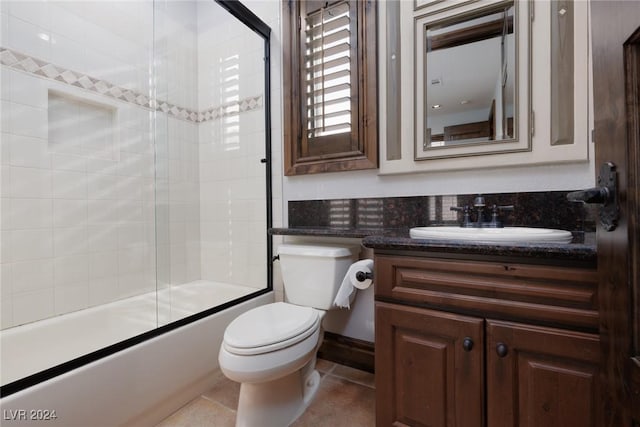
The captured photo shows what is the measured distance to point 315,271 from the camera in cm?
148

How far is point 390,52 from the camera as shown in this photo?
149 cm

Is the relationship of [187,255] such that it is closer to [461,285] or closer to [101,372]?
[101,372]

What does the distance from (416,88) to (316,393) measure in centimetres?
164

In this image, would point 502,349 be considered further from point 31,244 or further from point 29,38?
point 29,38

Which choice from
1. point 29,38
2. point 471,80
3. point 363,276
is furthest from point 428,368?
point 29,38

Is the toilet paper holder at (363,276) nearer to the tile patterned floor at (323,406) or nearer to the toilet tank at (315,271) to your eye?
the toilet tank at (315,271)

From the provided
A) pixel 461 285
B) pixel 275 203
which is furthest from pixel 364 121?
pixel 461 285

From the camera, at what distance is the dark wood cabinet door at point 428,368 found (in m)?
0.84

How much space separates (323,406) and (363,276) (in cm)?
71

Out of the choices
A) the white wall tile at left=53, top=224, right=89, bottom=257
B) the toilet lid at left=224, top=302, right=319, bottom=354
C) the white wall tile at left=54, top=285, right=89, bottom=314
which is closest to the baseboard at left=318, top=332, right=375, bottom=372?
the toilet lid at left=224, top=302, right=319, bottom=354

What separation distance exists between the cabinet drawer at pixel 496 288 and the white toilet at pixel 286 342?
43 cm

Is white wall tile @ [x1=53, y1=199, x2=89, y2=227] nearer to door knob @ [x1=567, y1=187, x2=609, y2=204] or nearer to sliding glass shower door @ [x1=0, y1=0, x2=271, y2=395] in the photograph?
sliding glass shower door @ [x1=0, y1=0, x2=271, y2=395]

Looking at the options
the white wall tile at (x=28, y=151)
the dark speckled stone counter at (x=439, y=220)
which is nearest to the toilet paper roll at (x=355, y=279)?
the dark speckled stone counter at (x=439, y=220)

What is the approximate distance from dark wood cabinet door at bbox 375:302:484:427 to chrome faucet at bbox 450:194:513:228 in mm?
534
